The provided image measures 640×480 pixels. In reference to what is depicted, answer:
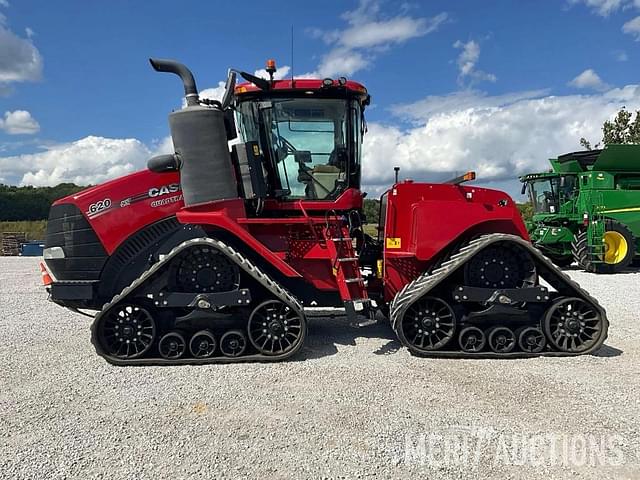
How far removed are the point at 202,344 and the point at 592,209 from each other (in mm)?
13707

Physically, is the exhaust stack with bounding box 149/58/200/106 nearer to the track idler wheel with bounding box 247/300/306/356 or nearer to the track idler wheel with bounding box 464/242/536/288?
the track idler wheel with bounding box 247/300/306/356

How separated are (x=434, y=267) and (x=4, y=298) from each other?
9019 mm

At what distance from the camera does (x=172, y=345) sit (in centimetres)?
503

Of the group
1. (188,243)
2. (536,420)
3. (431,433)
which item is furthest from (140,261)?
(536,420)

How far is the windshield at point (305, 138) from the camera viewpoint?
576 centimetres

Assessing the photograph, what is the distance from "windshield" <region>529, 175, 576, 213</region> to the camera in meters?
15.8

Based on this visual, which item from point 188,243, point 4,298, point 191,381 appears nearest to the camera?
point 191,381

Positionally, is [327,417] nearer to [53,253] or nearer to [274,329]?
[274,329]

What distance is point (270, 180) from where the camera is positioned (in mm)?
5816

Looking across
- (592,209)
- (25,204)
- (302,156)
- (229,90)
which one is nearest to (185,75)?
(229,90)

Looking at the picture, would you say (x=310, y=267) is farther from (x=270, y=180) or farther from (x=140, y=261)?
(x=140, y=261)

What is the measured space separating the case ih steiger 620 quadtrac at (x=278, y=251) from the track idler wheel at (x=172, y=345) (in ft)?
0.05

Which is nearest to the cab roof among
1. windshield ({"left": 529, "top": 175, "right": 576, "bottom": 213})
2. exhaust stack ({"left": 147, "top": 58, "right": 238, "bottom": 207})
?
exhaust stack ({"left": 147, "top": 58, "right": 238, "bottom": 207})

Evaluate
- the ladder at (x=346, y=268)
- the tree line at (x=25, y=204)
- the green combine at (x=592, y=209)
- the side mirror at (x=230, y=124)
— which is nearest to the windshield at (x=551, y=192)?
the green combine at (x=592, y=209)
